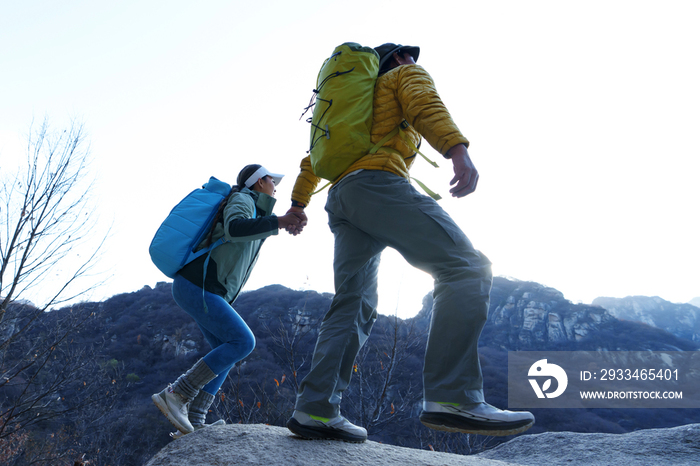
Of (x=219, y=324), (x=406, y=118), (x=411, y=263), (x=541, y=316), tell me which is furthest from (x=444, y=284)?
(x=541, y=316)

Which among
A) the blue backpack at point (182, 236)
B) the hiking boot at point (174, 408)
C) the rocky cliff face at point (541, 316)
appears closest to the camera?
the hiking boot at point (174, 408)

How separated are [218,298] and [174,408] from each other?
0.56 meters

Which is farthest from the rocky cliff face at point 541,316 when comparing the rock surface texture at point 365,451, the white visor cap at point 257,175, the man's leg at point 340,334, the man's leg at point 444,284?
the man's leg at point 444,284

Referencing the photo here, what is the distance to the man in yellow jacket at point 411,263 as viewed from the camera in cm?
133

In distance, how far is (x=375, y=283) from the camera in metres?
1.75

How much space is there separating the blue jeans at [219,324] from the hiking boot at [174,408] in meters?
0.22

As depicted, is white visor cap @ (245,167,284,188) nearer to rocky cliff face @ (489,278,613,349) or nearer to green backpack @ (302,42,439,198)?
green backpack @ (302,42,439,198)

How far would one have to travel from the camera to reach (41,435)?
15867 mm

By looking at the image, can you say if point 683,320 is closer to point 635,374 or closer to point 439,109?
point 635,374

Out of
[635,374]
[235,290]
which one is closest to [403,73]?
[235,290]

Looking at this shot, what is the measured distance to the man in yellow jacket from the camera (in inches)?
52.3

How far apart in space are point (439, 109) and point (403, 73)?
0.86 ft

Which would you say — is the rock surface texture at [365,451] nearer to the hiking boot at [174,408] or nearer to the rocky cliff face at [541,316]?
the hiking boot at [174,408]

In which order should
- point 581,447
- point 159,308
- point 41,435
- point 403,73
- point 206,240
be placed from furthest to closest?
point 159,308, point 41,435, point 581,447, point 206,240, point 403,73
